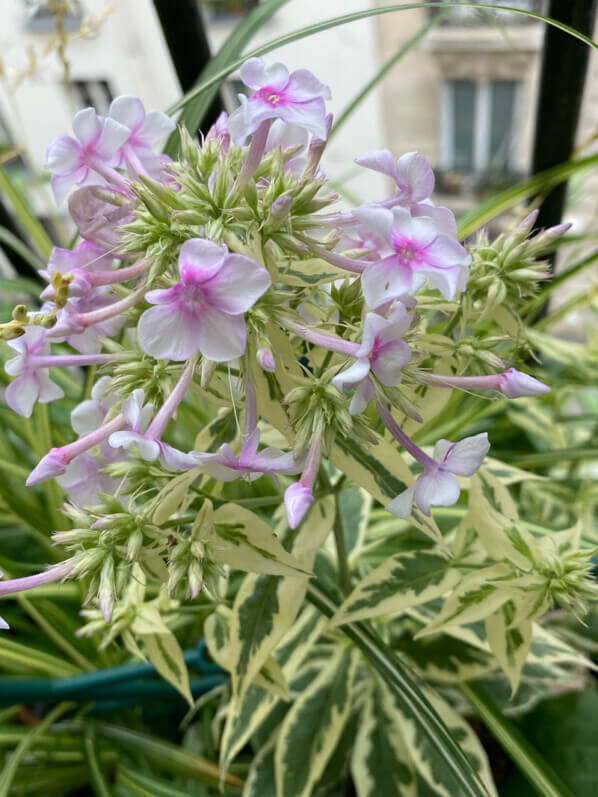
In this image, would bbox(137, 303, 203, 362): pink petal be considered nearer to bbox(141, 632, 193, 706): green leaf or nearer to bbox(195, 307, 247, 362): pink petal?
bbox(195, 307, 247, 362): pink petal

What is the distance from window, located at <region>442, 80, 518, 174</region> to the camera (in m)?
2.17

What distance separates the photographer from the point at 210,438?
42 cm

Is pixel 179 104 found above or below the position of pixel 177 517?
above

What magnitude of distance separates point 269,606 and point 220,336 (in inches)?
8.6

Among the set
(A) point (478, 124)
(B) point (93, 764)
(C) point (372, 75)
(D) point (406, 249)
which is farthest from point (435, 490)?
(A) point (478, 124)

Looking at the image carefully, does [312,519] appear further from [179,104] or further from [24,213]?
[24,213]

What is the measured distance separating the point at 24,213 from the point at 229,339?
1.98ft

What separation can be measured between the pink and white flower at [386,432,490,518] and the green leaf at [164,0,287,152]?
274mm

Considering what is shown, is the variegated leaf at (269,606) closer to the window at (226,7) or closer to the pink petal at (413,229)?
the pink petal at (413,229)

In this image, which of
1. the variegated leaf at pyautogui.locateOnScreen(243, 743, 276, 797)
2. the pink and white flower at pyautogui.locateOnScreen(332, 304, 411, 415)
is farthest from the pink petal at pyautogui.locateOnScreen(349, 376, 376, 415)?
the variegated leaf at pyautogui.locateOnScreen(243, 743, 276, 797)

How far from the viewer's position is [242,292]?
0.25m

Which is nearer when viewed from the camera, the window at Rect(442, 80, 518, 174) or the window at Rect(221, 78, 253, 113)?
the window at Rect(221, 78, 253, 113)

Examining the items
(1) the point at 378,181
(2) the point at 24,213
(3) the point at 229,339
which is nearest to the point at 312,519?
(3) the point at 229,339

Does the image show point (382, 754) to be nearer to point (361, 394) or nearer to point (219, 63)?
point (361, 394)
